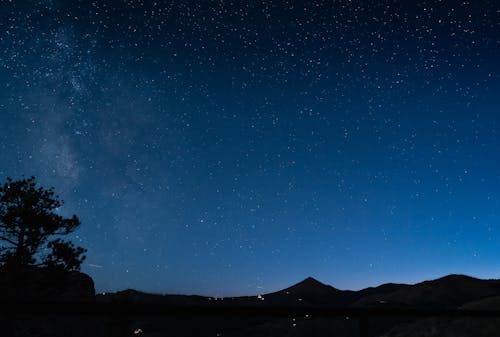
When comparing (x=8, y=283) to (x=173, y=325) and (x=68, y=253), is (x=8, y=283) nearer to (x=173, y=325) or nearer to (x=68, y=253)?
(x=68, y=253)

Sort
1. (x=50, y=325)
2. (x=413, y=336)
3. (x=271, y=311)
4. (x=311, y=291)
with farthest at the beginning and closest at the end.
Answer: (x=311, y=291)
(x=50, y=325)
(x=413, y=336)
(x=271, y=311)

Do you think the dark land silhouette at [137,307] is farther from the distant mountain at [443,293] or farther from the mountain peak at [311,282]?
the mountain peak at [311,282]

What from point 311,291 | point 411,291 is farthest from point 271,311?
point 311,291

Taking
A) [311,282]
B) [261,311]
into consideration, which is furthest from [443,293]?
[261,311]

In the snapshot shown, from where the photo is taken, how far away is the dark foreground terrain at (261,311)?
1.57m

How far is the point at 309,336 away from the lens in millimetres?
67375

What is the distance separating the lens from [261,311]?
6.52ft

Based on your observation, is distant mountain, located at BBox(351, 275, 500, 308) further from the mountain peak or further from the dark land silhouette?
the mountain peak

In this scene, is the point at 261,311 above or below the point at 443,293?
below

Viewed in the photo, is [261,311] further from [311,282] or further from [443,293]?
[311,282]

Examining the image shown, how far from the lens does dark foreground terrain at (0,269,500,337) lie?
157 centimetres

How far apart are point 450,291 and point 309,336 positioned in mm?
28619

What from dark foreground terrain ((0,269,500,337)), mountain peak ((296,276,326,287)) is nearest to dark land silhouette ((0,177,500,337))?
dark foreground terrain ((0,269,500,337))

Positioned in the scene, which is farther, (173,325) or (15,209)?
(173,325)
